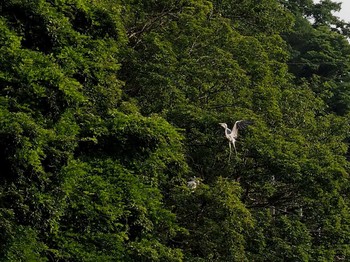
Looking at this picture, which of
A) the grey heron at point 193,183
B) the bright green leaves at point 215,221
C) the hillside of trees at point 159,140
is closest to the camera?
the hillside of trees at point 159,140

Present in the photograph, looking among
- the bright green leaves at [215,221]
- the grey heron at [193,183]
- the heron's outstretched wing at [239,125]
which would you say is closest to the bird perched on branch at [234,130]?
the heron's outstretched wing at [239,125]

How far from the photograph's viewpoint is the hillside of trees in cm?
859

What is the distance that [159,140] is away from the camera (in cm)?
1012

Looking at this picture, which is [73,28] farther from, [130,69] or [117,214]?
[130,69]

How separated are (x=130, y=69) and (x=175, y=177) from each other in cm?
321

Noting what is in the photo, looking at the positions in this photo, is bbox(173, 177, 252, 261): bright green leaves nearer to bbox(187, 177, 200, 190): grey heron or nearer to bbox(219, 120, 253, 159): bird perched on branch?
bbox(187, 177, 200, 190): grey heron

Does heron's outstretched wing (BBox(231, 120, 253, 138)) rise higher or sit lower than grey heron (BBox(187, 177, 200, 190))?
higher

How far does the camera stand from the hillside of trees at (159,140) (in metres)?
8.59

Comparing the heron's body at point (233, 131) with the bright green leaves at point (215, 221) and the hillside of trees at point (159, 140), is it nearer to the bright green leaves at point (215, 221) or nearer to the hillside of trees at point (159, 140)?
the hillside of trees at point (159, 140)

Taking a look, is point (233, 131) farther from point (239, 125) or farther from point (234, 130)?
point (239, 125)

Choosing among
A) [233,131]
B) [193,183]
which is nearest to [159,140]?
[193,183]

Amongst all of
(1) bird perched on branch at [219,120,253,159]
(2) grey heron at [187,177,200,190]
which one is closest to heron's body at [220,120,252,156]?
(1) bird perched on branch at [219,120,253,159]

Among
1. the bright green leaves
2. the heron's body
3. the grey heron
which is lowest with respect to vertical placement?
the bright green leaves

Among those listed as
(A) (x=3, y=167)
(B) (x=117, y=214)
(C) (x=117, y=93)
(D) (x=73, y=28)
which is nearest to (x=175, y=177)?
(C) (x=117, y=93)
